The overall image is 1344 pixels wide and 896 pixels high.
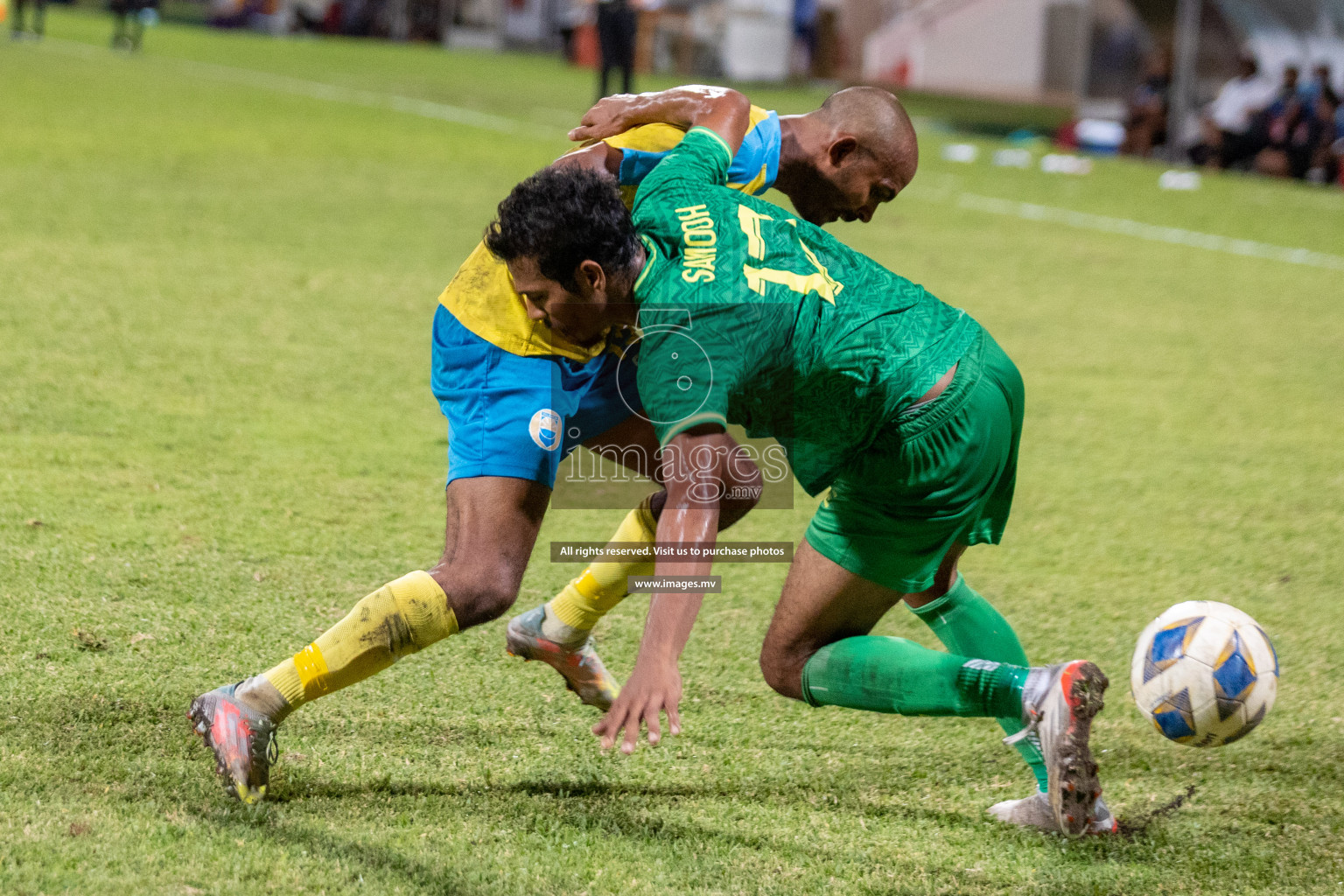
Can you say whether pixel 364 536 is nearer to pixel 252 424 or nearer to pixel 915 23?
pixel 252 424

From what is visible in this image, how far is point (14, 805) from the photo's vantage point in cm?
331

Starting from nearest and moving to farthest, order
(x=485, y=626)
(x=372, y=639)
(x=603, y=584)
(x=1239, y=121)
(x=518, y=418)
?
(x=372, y=639), (x=518, y=418), (x=603, y=584), (x=485, y=626), (x=1239, y=121)

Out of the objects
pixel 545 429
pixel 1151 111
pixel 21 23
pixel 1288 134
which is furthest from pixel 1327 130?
pixel 21 23

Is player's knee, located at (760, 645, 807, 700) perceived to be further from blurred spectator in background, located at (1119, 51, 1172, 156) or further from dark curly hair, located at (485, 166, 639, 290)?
blurred spectator in background, located at (1119, 51, 1172, 156)

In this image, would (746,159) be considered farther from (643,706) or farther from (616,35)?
(616,35)

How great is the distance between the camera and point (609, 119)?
4.02m

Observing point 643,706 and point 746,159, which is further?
point 746,159

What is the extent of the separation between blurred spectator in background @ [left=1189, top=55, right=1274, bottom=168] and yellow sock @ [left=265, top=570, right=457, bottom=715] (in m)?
17.5

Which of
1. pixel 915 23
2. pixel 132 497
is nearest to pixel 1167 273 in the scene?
pixel 132 497

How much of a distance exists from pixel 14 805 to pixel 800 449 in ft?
6.42

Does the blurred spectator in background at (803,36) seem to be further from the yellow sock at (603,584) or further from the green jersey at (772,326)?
the green jersey at (772,326)

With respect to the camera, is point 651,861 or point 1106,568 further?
point 1106,568

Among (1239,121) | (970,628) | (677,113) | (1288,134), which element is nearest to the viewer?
(970,628)

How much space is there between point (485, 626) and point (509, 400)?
1.20 metres
